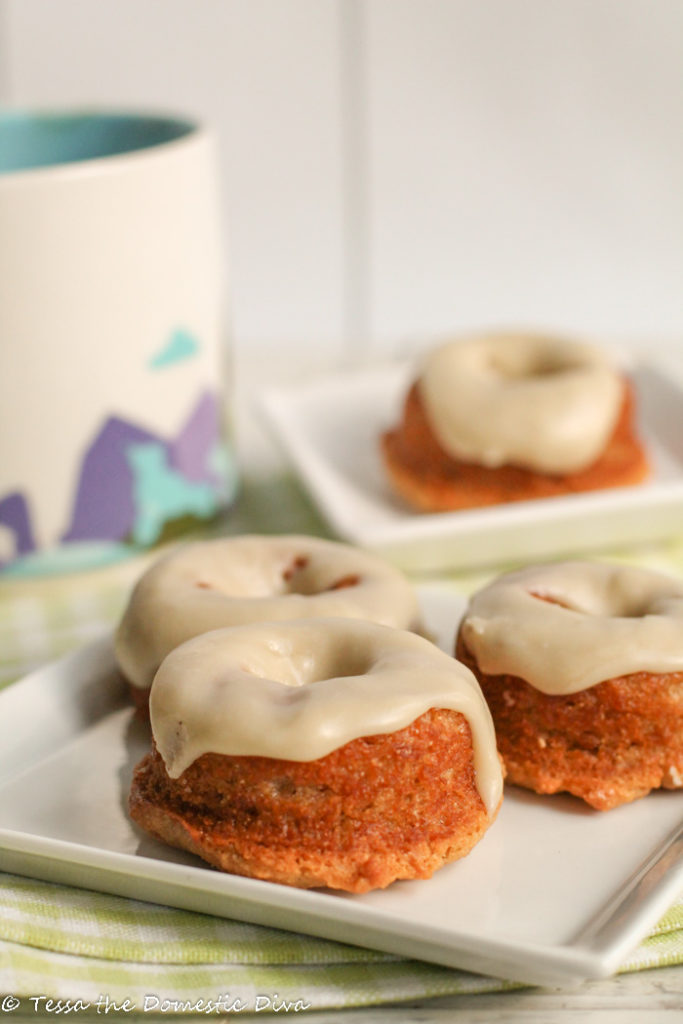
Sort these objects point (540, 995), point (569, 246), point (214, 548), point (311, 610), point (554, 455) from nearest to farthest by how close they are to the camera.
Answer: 1. point (540, 995)
2. point (311, 610)
3. point (214, 548)
4. point (554, 455)
5. point (569, 246)

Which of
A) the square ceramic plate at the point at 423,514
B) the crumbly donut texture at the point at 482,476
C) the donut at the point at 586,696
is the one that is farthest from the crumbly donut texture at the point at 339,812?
the crumbly donut texture at the point at 482,476

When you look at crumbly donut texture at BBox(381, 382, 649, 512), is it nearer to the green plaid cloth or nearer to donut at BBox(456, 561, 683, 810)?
donut at BBox(456, 561, 683, 810)

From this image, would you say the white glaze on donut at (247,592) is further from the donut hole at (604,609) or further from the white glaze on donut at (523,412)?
the white glaze on donut at (523,412)

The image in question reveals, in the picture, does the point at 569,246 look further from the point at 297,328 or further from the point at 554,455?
the point at 554,455

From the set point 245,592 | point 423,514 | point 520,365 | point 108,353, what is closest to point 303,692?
point 245,592

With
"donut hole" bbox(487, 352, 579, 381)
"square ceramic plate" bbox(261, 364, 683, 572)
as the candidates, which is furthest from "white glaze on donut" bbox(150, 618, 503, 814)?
"donut hole" bbox(487, 352, 579, 381)

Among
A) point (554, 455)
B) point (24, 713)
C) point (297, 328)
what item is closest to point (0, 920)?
point (24, 713)

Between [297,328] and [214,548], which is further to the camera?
[297,328]

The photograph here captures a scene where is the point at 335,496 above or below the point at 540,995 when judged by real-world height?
below
